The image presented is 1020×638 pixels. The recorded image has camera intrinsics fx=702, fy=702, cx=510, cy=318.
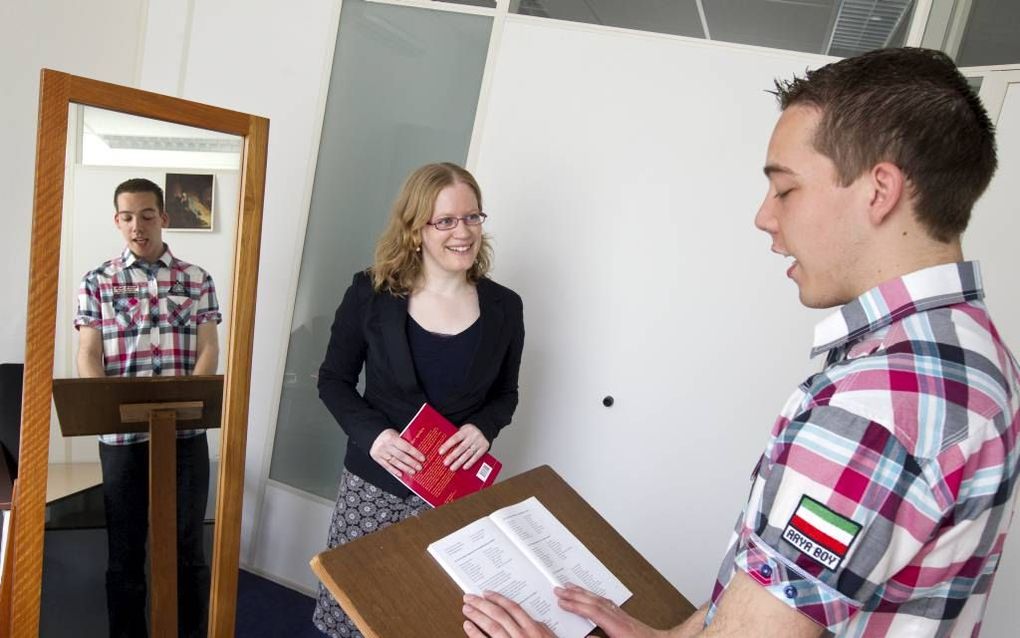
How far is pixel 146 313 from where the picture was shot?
178 centimetres

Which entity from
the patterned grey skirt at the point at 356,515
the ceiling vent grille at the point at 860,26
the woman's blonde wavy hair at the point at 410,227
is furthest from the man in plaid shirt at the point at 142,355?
the ceiling vent grille at the point at 860,26

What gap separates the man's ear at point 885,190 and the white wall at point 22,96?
2.39 metres

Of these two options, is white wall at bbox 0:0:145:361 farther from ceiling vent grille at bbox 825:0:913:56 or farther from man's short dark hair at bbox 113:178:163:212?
ceiling vent grille at bbox 825:0:913:56

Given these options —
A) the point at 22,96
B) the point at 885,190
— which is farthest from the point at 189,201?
the point at 885,190

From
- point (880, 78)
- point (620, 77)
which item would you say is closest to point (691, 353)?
point (620, 77)

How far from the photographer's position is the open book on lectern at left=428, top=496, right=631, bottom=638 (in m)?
1.04

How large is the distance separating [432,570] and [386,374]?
1.00 meters

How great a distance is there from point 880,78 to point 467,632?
0.88m

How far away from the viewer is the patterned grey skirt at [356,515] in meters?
2.01

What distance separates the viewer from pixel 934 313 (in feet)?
2.57

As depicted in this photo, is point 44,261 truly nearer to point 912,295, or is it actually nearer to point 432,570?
point 432,570

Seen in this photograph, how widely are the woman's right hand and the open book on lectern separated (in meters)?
0.62

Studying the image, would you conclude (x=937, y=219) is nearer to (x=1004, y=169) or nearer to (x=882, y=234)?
(x=882, y=234)

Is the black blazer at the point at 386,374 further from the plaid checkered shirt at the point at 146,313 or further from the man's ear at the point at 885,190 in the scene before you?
the man's ear at the point at 885,190
